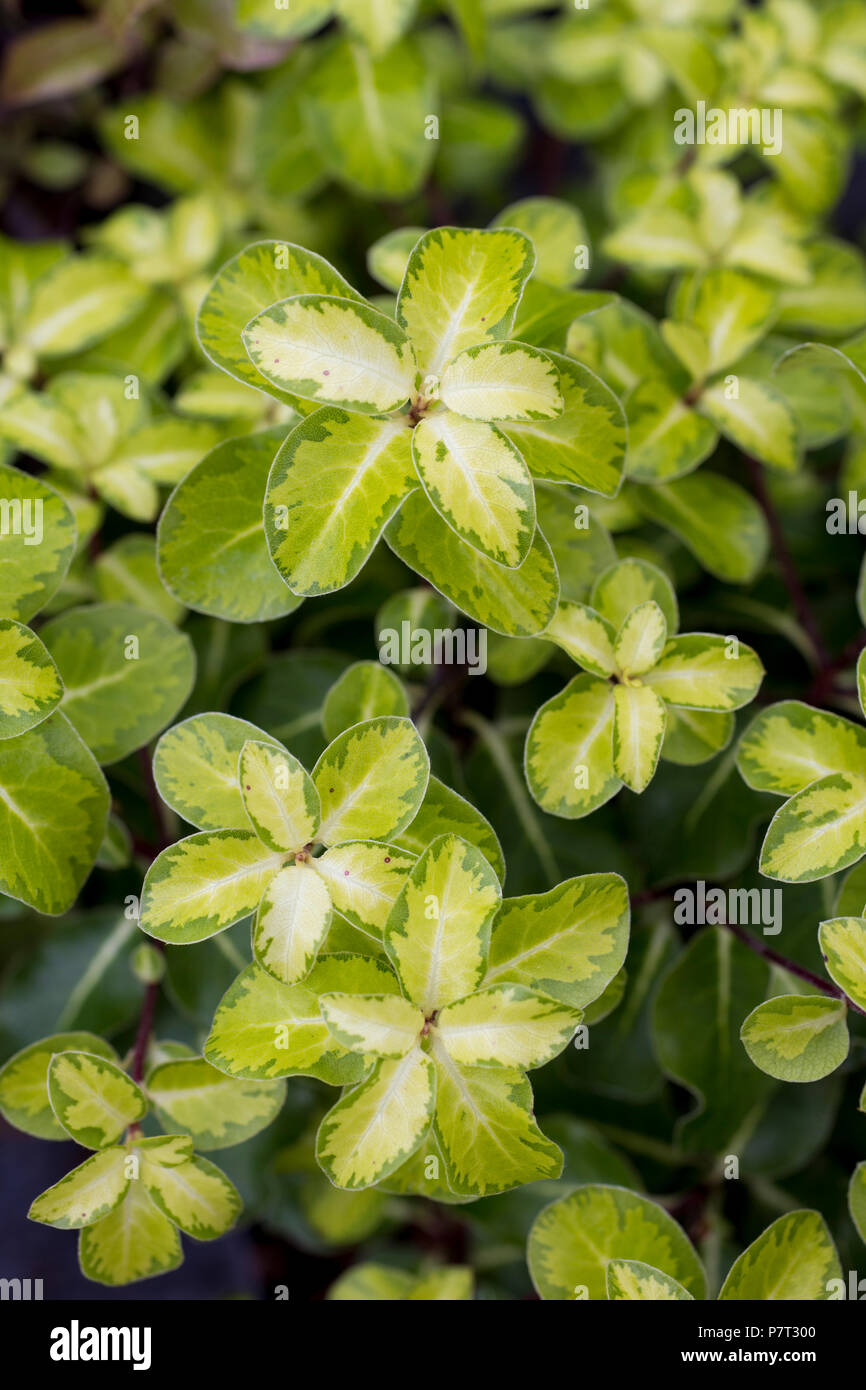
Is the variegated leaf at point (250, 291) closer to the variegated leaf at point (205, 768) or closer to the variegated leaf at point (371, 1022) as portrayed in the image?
the variegated leaf at point (205, 768)

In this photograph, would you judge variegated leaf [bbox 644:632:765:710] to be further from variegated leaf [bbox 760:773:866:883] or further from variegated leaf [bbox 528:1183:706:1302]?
variegated leaf [bbox 528:1183:706:1302]

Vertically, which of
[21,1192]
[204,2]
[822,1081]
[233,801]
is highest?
[204,2]

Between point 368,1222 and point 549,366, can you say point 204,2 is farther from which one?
point 368,1222

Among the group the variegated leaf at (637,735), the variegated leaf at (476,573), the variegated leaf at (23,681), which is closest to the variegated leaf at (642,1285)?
the variegated leaf at (637,735)

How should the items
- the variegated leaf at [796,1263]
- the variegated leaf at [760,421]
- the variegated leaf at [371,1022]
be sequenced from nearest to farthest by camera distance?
the variegated leaf at [371,1022]
the variegated leaf at [796,1263]
the variegated leaf at [760,421]

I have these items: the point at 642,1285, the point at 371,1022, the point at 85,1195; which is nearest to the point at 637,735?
the point at 371,1022

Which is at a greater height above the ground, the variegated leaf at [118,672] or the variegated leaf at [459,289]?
the variegated leaf at [459,289]
